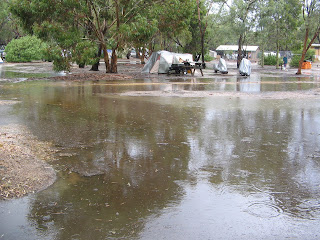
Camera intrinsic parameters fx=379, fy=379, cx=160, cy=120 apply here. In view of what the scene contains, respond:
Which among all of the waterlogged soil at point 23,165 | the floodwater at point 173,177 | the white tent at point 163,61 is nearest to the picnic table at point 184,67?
the white tent at point 163,61

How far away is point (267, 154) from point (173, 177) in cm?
228

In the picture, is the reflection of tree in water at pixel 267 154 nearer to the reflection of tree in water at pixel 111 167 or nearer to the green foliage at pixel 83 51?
the reflection of tree in water at pixel 111 167

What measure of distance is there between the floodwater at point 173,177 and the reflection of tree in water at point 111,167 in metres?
0.02

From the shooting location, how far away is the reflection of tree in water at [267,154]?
5285mm

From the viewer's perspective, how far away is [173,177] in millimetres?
5828

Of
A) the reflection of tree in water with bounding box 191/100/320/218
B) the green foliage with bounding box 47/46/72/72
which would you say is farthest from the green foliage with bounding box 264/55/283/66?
the reflection of tree in water with bounding box 191/100/320/218

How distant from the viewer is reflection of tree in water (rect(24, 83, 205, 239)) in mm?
4348

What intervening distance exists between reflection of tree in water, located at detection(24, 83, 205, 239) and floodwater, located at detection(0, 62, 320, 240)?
2 centimetres

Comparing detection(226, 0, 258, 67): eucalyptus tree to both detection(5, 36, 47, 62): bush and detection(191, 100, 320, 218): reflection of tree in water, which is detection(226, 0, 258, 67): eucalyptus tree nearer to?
detection(5, 36, 47, 62): bush

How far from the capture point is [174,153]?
717cm

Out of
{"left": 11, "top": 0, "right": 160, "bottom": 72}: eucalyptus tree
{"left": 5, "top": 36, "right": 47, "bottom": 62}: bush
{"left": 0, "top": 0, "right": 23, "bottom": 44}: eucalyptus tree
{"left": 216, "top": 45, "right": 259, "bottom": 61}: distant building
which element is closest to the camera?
{"left": 11, "top": 0, "right": 160, "bottom": 72}: eucalyptus tree

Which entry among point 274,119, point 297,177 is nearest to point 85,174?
point 297,177

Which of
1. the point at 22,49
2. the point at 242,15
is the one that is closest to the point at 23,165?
the point at 242,15

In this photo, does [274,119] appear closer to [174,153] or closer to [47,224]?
[174,153]
